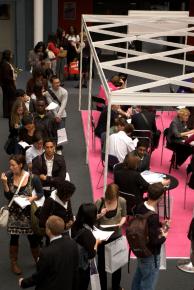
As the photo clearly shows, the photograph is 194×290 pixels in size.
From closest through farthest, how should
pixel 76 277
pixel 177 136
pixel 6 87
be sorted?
pixel 76 277 → pixel 177 136 → pixel 6 87

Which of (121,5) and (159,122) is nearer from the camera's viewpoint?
(159,122)

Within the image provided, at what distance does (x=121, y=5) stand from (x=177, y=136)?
1258 cm

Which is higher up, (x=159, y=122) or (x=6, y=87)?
(x=6, y=87)

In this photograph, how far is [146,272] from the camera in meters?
5.69

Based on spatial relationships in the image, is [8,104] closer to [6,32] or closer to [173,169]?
[173,169]

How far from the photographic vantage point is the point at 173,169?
1048cm

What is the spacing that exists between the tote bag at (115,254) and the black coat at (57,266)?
1.02 meters

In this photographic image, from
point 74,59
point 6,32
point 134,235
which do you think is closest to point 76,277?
point 134,235

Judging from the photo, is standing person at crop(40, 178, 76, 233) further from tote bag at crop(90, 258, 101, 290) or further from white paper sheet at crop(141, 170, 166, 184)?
white paper sheet at crop(141, 170, 166, 184)

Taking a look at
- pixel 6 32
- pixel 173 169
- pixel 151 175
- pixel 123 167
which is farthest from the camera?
pixel 6 32

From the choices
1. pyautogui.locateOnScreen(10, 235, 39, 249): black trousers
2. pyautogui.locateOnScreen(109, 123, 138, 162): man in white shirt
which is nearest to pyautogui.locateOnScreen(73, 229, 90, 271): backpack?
pyautogui.locateOnScreen(10, 235, 39, 249): black trousers

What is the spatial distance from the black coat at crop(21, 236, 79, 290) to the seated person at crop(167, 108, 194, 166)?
5.18 meters

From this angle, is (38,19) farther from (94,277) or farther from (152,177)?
(94,277)

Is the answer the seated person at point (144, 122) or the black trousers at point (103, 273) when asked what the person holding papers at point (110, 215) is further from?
the seated person at point (144, 122)
